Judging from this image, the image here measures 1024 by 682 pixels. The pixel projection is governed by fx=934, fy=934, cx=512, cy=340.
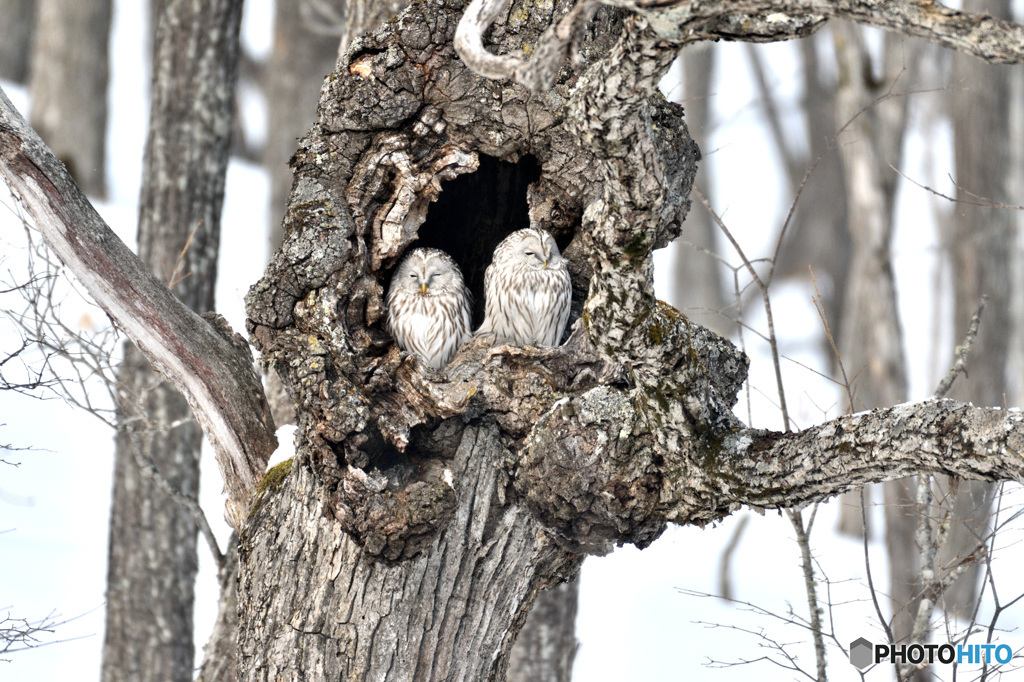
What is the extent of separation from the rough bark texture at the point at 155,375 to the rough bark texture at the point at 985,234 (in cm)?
634

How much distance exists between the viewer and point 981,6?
26.6 feet

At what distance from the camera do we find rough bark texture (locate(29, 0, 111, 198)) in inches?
447

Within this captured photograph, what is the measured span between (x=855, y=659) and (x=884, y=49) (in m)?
10.6

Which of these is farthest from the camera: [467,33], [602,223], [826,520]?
[826,520]

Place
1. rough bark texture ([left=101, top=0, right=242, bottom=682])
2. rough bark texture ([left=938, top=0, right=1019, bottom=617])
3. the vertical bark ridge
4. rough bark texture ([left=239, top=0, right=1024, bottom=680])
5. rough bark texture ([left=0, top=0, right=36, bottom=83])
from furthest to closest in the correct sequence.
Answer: rough bark texture ([left=0, top=0, right=36, bottom=83]), rough bark texture ([left=938, top=0, right=1019, bottom=617]), rough bark texture ([left=101, top=0, right=242, bottom=682]), the vertical bark ridge, rough bark texture ([left=239, top=0, right=1024, bottom=680])

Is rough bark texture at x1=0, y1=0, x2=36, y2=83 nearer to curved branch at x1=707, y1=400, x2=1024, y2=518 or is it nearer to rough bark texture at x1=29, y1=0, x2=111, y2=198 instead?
rough bark texture at x1=29, y1=0, x2=111, y2=198

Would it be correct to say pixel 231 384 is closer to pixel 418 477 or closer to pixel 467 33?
pixel 418 477

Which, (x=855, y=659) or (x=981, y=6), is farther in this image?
(x=981, y=6)

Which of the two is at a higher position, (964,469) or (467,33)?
(467,33)

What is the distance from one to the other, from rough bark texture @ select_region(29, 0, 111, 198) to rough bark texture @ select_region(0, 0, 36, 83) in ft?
7.02

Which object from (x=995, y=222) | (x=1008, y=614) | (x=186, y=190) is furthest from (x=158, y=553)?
(x=1008, y=614)

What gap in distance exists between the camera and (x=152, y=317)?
362 centimetres

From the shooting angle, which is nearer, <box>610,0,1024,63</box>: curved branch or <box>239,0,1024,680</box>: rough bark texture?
<box>610,0,1024,63</box>: curved branch

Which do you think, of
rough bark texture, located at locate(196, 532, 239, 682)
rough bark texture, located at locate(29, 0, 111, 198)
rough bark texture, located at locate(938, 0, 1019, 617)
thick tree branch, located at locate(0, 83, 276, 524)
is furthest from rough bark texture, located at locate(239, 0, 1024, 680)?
rough bark texture, located at locate(29, 0, 111, 198)
